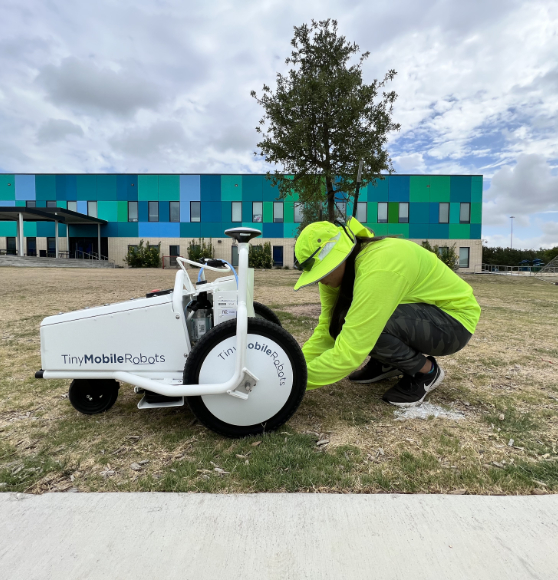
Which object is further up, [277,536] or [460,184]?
[460,184]

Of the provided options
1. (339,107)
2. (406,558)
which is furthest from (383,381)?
(339,107)

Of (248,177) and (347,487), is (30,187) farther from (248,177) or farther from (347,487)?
(347,487)

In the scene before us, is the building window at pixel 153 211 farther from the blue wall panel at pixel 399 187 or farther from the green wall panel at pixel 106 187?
the blue wall panel at pixel 399 187

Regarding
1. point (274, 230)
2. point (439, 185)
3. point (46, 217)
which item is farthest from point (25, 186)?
point (439, 185)

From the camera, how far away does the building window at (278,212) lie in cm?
3269

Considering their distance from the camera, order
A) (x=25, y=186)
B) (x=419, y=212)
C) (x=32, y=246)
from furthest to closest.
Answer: (x=32, y=246), (x=25, y=186), (x=419, y=212)

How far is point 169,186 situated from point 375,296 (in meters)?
33.6

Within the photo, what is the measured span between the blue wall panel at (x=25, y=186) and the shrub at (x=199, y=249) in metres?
14.6

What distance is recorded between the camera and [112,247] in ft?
111

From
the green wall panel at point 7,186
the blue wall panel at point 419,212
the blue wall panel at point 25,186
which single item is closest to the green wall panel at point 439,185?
the blue wall panel at point 419,212

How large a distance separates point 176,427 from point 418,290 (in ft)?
5.79

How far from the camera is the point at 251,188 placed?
32.5m

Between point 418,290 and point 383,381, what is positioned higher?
point 418,290

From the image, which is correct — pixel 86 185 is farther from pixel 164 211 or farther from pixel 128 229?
pixel 164 211
